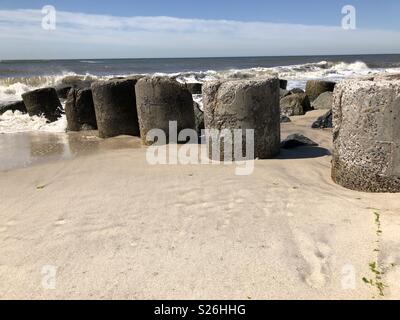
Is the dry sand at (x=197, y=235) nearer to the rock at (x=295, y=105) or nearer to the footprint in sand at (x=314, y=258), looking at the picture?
the footprint in sand at (x=314, y=258)

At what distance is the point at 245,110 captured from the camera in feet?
16.4

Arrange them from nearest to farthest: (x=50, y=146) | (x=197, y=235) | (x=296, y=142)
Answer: (x=197, y=235)
(x=296, y=142)
(x=50, y=146)

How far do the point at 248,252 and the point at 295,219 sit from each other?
0.63 m

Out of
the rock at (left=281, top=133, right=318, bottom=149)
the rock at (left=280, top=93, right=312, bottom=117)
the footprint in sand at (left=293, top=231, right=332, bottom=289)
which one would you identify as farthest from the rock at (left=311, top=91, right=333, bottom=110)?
the footprint in sand at (left=293, top=231, right=332, bottom=289)

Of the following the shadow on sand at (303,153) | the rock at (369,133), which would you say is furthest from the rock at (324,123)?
the rock at (369,133)

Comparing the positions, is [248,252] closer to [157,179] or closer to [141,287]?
[141,287]

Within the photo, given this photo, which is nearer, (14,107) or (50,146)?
(50,146)

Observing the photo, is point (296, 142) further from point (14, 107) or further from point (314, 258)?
point (14, 107)

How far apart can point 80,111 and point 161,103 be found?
102 inches

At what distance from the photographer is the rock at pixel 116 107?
23.2ft

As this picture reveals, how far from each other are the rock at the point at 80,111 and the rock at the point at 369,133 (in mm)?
5413

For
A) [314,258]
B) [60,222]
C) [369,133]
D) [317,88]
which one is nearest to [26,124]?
[60,222]
